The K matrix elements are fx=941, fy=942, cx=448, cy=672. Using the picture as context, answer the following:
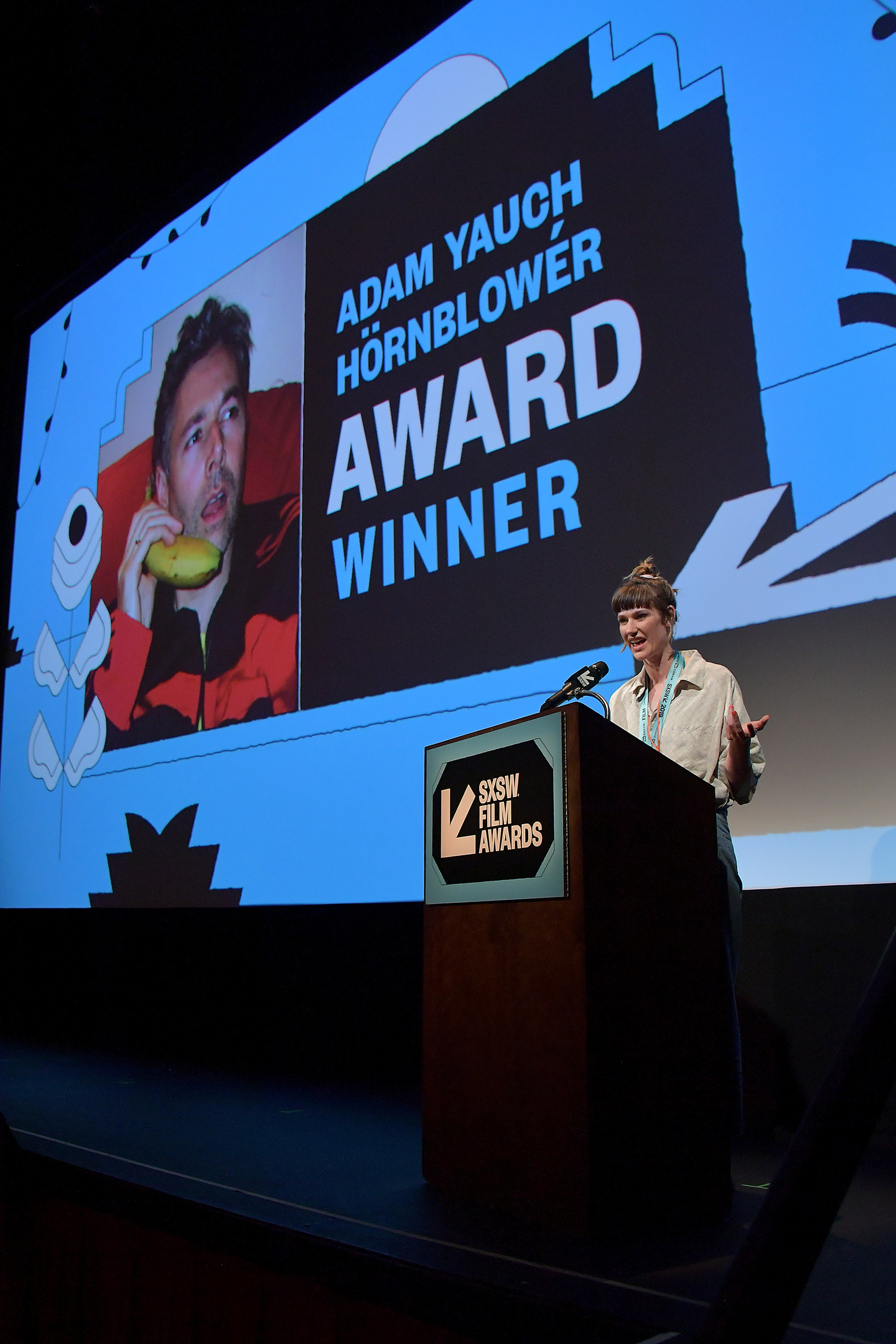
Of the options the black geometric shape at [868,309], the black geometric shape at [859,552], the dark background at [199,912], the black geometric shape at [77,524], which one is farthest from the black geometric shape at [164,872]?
the black geometric shape at [868,309]

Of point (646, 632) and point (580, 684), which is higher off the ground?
point (646, 632)

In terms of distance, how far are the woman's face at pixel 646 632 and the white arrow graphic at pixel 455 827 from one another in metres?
0.46

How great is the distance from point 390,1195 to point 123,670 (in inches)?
108

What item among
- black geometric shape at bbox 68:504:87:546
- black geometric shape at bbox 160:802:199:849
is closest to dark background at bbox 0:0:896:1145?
black geometric shape at bbox 160:802:199:849

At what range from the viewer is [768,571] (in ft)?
6.89

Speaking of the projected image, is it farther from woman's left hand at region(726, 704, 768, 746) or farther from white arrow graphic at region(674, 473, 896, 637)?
woman's left hand at region(726, 704, 768, 746)

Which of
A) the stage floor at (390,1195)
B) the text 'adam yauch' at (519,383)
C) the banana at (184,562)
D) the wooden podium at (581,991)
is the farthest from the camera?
the banana at (184,562)

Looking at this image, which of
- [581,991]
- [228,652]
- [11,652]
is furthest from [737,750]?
[11,652]

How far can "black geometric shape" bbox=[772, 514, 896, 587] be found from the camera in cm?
193

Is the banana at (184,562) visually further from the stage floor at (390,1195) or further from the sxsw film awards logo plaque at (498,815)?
the sxsw film awards logo plaque at (498,815)

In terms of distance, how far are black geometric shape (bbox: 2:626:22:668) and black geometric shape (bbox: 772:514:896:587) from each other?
12.4 ft

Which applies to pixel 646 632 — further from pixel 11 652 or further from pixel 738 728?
pixel 11 652

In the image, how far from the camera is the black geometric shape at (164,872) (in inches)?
130

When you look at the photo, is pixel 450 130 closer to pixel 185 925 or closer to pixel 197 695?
pixel 197 695
